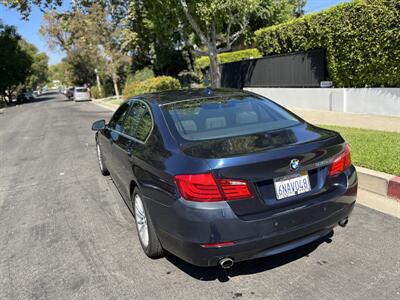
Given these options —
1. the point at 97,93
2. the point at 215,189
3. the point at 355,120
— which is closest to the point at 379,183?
the point at 215,189

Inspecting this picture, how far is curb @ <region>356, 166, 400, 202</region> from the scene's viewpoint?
4.54m

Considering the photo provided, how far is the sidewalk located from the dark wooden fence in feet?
5.97

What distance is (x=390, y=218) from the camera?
4105 mm

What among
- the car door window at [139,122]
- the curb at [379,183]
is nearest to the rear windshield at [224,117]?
the car door window at [139,122]

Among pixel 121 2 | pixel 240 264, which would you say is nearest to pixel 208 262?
pixel 240 264

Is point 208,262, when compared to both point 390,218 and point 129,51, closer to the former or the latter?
point 390,218

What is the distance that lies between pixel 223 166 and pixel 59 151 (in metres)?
7.91

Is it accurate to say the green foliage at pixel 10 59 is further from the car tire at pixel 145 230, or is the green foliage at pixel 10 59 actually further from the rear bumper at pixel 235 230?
the rear bumper at pixel 235 230

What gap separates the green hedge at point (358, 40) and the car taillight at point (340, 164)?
711 cm

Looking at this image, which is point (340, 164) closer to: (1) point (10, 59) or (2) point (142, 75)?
(2) point (142, 75)

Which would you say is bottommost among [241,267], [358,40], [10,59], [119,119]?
[241,267]

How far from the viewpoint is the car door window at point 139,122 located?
12.5ft

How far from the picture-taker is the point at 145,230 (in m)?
3.64

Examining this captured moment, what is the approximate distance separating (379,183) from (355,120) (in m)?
5.08
